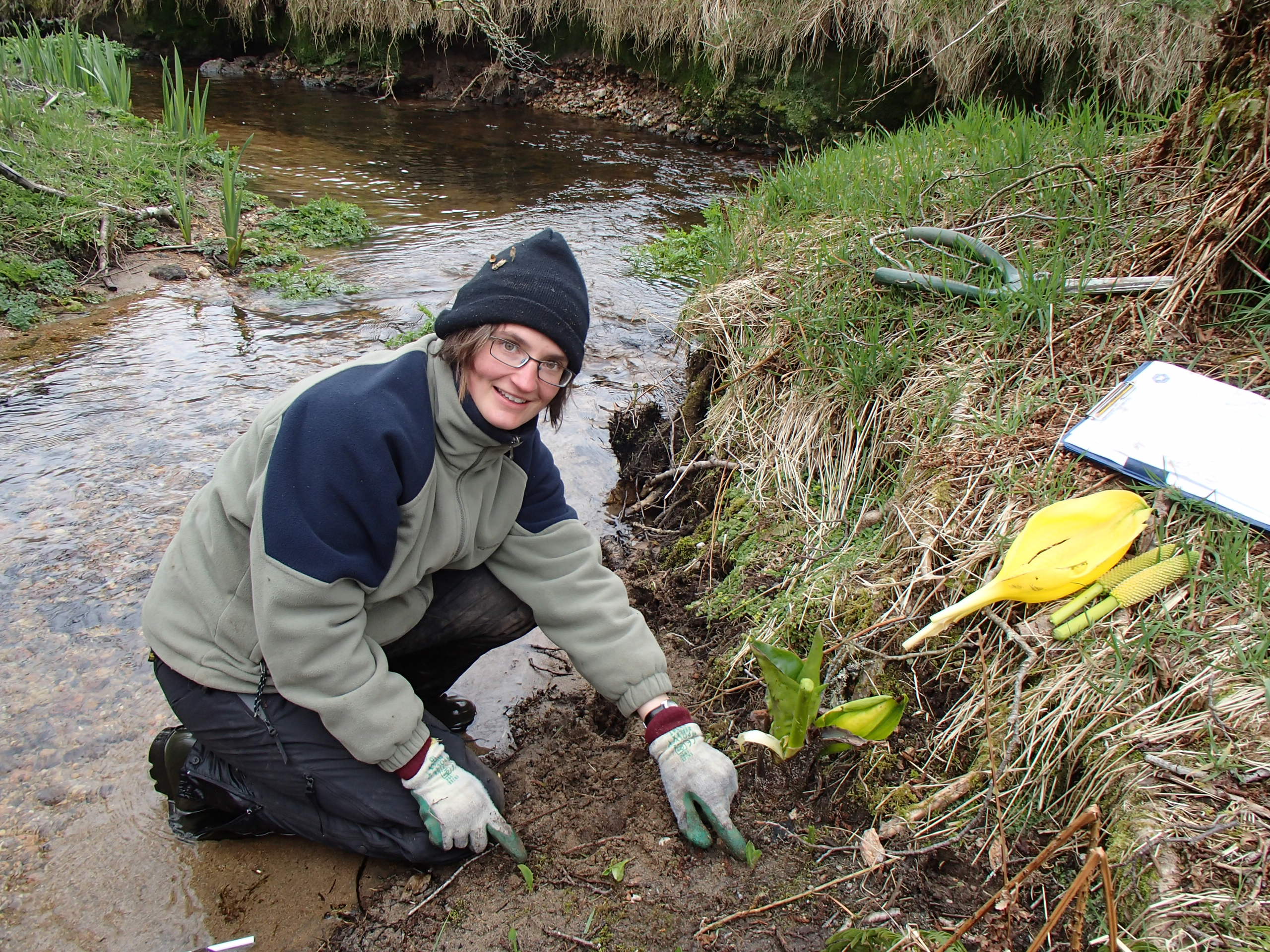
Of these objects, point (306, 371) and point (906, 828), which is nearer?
point (906, 828)

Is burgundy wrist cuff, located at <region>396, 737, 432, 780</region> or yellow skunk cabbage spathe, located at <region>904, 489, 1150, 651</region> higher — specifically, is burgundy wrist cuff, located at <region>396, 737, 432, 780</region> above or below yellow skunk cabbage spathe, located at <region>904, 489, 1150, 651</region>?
below

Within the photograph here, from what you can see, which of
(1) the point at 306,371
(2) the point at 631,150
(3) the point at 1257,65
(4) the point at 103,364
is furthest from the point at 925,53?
(4) the point at 103,364

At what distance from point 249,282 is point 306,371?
1.42 m

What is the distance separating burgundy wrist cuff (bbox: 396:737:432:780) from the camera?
6.14ft

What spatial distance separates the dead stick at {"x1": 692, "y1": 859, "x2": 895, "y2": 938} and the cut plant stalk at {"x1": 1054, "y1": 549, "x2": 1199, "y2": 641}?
619mm

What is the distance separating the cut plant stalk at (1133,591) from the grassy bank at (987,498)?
30 millimetres

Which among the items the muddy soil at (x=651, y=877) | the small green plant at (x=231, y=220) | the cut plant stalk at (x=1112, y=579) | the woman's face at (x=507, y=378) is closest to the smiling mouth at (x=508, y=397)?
the woman's face at (x=507, y=378)

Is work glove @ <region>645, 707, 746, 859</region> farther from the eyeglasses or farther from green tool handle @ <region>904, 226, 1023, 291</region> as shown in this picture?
green tool handle @ <region>904, 226, 1023, 291</region>

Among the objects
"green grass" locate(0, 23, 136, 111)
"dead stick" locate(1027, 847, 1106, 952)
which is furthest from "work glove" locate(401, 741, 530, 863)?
"green grass" locate(0, 23, 136, 111)

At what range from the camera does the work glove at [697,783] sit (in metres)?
1.79

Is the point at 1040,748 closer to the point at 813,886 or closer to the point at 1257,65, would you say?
the point at 813,886

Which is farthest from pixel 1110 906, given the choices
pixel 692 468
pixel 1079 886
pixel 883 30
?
pixel 883 30

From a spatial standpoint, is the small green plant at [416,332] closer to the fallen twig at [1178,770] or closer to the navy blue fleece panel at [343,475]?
the navy blue fleece panel at [343,475]

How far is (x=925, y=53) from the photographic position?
7879 millimetres
